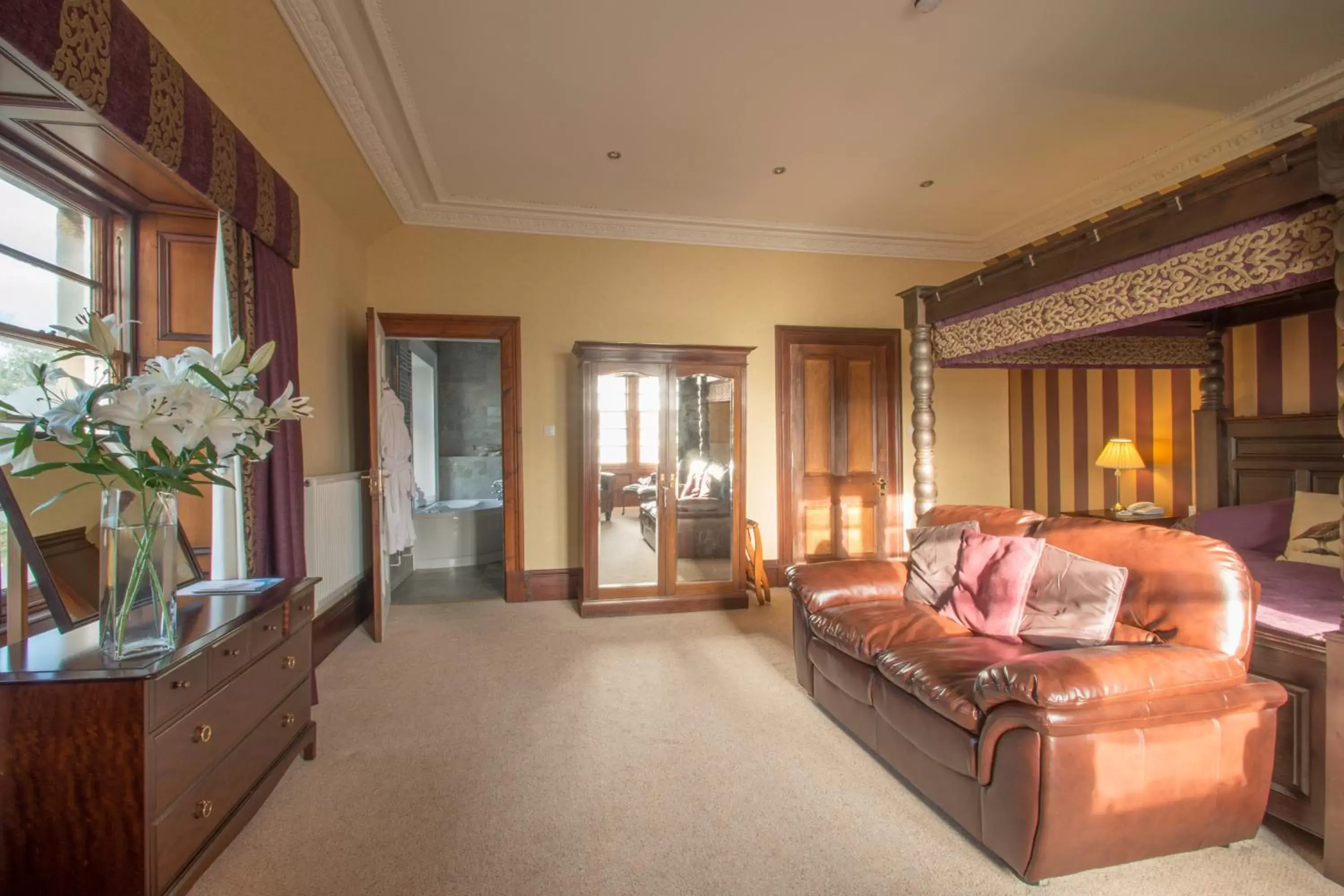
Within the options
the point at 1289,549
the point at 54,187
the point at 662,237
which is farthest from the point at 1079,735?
the point at 662,237

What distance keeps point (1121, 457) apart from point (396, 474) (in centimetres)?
532

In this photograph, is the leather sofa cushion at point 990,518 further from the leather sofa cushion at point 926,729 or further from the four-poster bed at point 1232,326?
the leather sofa cushion at point 926,729

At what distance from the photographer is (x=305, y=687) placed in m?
2.26

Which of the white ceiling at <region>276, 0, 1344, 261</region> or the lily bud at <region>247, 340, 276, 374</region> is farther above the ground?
the white ceiling at <region>276, 0, 1344, 261</region>

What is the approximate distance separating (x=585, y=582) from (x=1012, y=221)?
4.57m

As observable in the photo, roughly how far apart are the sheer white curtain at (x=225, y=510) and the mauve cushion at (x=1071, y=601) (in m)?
3.20

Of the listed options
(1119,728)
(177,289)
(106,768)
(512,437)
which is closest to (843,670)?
(1119,728)

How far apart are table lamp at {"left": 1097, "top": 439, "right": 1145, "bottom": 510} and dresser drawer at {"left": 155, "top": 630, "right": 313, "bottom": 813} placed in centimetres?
513

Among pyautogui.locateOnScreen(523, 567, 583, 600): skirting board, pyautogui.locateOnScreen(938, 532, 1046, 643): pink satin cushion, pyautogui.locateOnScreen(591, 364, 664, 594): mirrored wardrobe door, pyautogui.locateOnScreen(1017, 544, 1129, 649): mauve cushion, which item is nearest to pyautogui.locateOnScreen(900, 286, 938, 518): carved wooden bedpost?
pyautogui.locateOnScreen(938, 532, 1046, 643): pink satin cushion

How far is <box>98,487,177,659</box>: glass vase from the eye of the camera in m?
1.50

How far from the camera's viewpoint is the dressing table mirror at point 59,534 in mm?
1578

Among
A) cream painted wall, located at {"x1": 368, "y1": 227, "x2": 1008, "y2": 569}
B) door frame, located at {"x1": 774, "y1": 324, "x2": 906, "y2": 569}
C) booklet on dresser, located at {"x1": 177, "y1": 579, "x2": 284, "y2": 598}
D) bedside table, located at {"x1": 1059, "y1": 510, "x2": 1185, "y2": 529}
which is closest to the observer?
booklet on dresser, located at {"x1": 177, "y1": 579, "x2": 284, "y2": 598}

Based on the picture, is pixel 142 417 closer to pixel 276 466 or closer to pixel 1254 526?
pixel 276 466

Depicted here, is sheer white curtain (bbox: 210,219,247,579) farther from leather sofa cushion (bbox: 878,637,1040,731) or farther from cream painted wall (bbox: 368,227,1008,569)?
leather sofa cushion (bbox: 878,637,1040,731)
